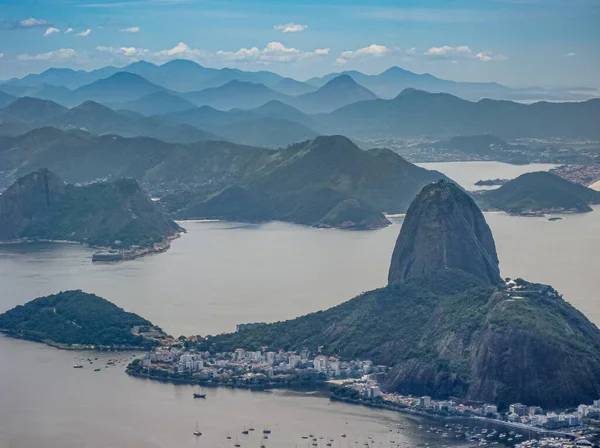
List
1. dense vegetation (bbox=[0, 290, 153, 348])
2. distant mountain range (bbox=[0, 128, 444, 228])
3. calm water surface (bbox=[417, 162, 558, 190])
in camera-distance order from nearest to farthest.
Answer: dense vegetation (bbox=[0, 290, 153, 348])
distant mountain range (bbox=[0, 128, 444, 228])
calm water surface (bbox=[417, 162, 558, 190])

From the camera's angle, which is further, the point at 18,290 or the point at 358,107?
the point at 358,107

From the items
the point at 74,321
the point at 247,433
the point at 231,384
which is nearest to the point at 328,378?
the point at 231,384

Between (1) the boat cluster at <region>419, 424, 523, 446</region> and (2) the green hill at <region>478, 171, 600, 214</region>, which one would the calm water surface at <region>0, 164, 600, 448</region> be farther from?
(2) the green hill at <region>478, 171, 600, 214</region>

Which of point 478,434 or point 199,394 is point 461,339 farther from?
point 199,394

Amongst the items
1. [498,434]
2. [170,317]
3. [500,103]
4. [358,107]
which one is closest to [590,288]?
[170,317]

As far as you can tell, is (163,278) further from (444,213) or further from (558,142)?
(558,142)

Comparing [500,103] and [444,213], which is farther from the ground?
[500,103]

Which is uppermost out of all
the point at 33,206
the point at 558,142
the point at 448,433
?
the point at 558,142

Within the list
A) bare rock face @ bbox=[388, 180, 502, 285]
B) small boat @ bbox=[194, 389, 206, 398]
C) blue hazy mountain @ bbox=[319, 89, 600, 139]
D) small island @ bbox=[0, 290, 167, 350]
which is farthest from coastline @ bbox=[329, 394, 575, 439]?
blue hazy mountain @ bbox=[319, 89, 600, 139]
